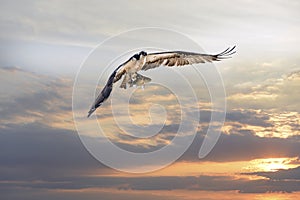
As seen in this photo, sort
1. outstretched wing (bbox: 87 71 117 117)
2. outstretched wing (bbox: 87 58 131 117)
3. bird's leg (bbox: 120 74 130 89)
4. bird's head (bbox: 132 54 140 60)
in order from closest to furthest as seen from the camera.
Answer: outstretched wing (bbox: 87 71 117 117)
outstretched wing (bbox: 87 58 131 117)
bird's leg (bbox: 120 74 130 89)
bird's head (bbox: 132 54 140 60)

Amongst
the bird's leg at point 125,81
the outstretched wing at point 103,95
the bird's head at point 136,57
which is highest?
the bird's head at point 136,57

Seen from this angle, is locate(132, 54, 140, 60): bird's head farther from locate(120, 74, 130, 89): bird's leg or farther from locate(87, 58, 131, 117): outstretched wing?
locate(120, 74, 130, 89): bird's leg

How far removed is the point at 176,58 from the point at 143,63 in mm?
4371

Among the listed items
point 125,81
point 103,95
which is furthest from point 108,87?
point 125,81

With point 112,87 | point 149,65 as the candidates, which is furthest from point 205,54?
point 112,87

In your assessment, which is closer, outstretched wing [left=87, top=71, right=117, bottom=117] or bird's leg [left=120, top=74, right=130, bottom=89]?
outstretched wing [left=87, top=71, right=117, bottom=117]

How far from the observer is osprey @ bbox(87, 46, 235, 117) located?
46.8m

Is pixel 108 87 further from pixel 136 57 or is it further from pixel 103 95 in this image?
pixel 136 57

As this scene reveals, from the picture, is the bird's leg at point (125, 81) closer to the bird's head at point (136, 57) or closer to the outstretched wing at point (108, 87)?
the outstretched wing at point (108, 87)

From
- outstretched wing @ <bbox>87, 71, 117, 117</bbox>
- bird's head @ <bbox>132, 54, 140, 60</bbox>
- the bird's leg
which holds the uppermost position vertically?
bird's head @ <bbox>132, 54, 140, 60</bbox>

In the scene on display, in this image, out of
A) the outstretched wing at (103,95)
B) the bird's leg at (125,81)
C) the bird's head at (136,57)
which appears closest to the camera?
the outstretched wing at (103,95)

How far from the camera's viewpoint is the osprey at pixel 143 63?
46800 millimetres

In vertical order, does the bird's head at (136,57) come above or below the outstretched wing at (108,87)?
above

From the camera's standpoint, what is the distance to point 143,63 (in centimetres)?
4947
